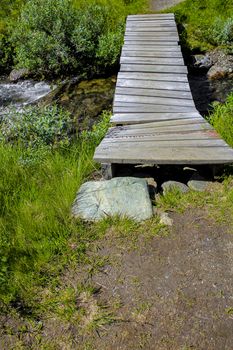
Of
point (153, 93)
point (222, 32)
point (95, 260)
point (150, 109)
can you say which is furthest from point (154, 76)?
point (95, 260)

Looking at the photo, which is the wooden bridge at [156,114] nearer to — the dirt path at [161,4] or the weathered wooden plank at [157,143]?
the weathered wooden plank at [157,143]

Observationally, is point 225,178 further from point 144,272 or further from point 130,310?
point 130,310

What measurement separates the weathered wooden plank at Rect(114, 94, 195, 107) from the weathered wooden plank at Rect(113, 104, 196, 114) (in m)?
0.16

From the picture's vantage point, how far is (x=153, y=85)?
28.3ft

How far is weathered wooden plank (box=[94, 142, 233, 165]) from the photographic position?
520cm

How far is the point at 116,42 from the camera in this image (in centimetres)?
1214

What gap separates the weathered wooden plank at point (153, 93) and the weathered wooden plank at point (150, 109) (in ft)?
1.70

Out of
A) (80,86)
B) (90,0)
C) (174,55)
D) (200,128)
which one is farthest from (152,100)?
(90,0)

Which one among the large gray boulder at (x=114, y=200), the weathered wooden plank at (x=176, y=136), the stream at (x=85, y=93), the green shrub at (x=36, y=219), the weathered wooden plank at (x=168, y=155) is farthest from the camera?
the stream at (x=85, y=93)

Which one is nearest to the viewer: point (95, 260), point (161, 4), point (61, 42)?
point (95, 260)

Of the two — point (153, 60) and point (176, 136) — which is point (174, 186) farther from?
point (153, 60)

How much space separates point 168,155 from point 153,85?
3680 mm

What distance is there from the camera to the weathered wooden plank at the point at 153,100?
7.68m

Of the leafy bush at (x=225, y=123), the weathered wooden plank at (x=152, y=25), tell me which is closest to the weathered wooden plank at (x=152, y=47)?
the weathered wooden plank at (x=152, y=25)
